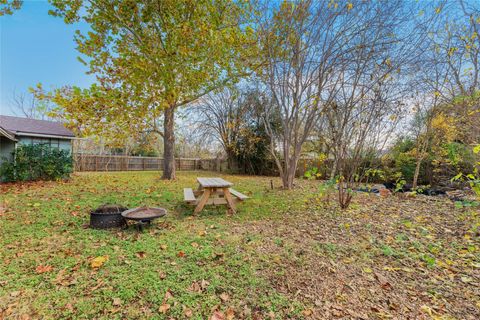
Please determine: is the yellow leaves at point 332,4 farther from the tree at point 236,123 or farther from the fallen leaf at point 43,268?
the tree at point 236,123

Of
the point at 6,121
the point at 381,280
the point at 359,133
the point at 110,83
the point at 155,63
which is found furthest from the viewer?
the point at 6,121

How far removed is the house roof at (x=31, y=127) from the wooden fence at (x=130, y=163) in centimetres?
395

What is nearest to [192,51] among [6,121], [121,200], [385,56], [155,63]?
[155,63]

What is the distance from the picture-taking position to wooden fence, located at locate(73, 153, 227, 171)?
49.4 ft

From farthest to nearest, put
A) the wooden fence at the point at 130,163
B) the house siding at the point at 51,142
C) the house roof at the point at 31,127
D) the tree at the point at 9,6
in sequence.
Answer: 1. the wooden fence at the point at 130,163
2. the house siding at the point at 51,142
3. the house roof at the point at 31,127
4. the tree at the point at 9,6

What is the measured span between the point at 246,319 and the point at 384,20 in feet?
20.8

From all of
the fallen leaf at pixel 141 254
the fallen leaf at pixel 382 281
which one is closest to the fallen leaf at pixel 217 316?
the fallen leaf at pixel 141 254

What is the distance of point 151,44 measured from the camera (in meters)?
5.62

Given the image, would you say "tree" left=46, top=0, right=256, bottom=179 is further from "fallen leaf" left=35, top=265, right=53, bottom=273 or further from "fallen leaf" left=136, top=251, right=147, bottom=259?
"fallen leaf" left=35, top=265, right=53, bottom=273

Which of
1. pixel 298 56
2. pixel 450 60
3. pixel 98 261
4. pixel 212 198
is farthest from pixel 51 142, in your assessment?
pixel 450 60

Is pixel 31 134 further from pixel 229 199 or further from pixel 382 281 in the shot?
pixel 382 281

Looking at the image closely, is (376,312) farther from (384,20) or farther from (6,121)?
(6,121)

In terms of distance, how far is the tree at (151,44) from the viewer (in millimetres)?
4973

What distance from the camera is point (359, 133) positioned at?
435cm
